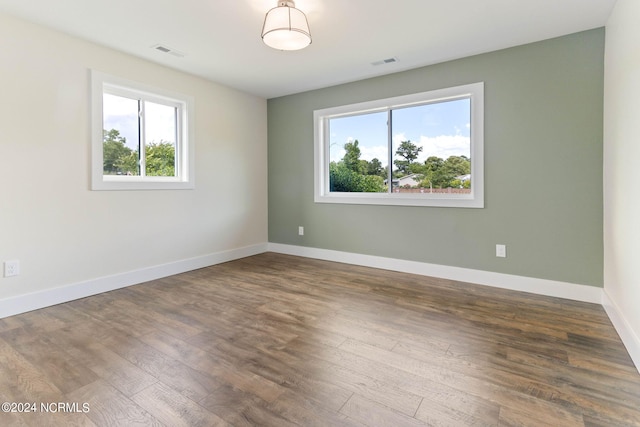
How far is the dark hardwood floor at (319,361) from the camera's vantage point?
1517 mm

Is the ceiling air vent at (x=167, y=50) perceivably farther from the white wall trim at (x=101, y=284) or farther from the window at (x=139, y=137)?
the white wall trim at (x=101, y=284)

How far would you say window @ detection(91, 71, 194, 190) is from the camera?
3.21 metres

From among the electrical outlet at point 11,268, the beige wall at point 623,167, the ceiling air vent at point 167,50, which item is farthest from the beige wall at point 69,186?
the beige wall at point 623,167

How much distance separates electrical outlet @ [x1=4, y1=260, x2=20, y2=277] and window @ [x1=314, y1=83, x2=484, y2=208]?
10.8 feet

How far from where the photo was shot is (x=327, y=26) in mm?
2820

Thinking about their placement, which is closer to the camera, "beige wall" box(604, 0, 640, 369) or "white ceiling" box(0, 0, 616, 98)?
"beige wall" box(604, 0, 640, 369)

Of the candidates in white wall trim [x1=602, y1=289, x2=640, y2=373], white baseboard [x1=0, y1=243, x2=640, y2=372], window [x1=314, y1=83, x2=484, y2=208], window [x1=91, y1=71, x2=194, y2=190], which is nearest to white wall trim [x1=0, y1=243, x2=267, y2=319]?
white baseboard [x1=0, y1=243, x2=640, y2=372]

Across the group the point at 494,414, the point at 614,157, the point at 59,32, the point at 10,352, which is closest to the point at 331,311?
the point at 494,414

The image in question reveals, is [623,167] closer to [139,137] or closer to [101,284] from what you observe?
[139,137]

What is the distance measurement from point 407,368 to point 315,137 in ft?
11.5

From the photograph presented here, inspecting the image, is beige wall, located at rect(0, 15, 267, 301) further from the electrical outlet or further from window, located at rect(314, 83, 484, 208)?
window, located at rect(314, 83, 484, 208)

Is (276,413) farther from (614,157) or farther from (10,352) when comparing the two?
(614,157)

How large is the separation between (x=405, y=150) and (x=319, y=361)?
113 inches

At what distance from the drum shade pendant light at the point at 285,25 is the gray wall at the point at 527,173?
6.33ft
